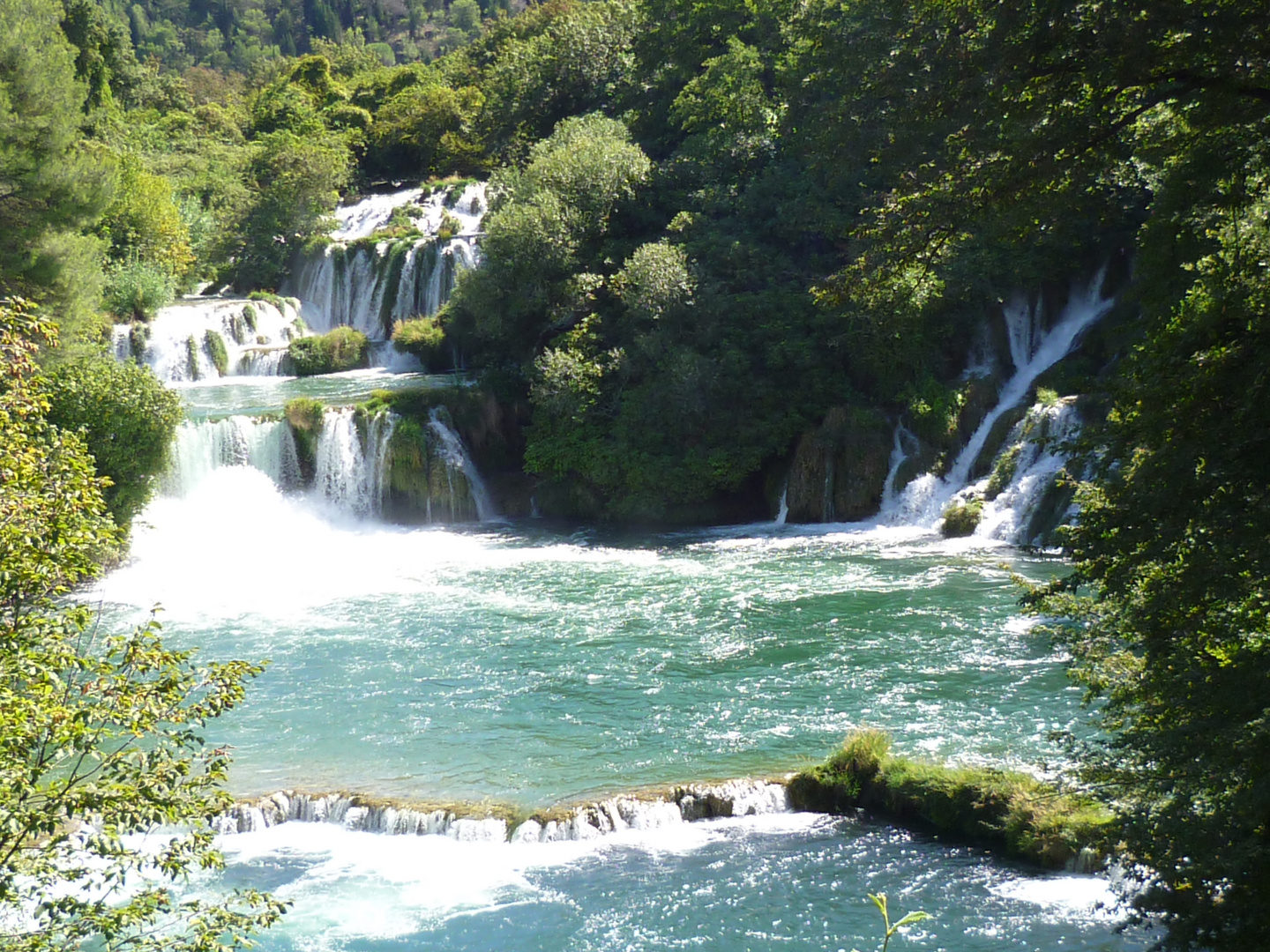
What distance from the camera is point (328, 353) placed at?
35000mm

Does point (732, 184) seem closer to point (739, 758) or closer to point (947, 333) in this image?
point (947, 333)

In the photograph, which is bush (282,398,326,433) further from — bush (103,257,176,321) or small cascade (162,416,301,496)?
bush (103,257,176,321)

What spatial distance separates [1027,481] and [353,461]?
16.2 meters

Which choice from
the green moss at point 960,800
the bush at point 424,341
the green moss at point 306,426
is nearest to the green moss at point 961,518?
the green moss at point 960,800

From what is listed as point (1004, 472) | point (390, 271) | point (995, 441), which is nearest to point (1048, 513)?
point (1004, 472)

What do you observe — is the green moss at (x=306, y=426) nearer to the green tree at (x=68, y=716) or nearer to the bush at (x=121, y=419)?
the bush at (x=121, y=419)

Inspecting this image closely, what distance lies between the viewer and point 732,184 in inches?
1217

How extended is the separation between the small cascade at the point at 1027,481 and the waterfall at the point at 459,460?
41.2 feet

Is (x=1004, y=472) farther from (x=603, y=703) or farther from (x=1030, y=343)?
(x=603, y=703)

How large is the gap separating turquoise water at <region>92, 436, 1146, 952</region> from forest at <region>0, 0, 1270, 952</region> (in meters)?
1.84

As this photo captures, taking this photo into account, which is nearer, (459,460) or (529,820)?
(529,820)

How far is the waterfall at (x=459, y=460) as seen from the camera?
1110 inches

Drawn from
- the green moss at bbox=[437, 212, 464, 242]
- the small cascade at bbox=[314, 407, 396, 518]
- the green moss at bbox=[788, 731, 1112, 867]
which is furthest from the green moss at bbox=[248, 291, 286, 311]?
the green moss at bbox=[788, 731, 1112, 867]

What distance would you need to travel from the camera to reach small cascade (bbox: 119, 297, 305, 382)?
33500mm
